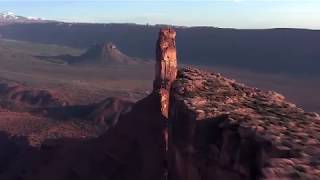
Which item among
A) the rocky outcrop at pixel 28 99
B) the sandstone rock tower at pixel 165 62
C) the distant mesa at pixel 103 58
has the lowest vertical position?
the distant mesa at pixel 103 58

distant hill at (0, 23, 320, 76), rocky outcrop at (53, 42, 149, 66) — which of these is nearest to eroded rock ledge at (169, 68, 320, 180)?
distant hill at (0, 23, 320, 76)

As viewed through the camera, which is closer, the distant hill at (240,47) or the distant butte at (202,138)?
the distant butte at (202,138)

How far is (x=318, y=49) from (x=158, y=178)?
262 ft

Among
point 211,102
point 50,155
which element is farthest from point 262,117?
point 50,155

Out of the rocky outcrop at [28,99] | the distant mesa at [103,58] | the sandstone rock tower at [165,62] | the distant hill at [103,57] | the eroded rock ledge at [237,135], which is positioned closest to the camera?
the eroded rock ledge at [237,135]

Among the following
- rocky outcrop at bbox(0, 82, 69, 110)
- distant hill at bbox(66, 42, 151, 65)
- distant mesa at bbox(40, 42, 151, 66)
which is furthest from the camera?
distant hill at bbox(66, 42, 151, 65)

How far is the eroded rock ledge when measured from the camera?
10336 millimetres

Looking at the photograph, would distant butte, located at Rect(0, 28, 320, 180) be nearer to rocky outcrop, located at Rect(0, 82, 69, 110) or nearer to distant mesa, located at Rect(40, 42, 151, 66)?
rocky outcrop, located at Rect(0, 82, 69, 110)

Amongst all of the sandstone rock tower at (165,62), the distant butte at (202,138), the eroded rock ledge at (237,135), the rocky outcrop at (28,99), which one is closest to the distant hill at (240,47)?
the rocky outcrop at (28,99)

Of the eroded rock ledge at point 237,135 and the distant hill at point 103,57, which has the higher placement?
the eroded rock ledge at point 237,135

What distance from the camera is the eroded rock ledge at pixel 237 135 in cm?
1034

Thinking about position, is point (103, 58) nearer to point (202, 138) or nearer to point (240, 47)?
point (240, 47)

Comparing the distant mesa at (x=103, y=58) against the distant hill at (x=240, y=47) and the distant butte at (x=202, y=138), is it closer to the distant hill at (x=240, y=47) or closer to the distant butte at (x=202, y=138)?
the distant hill at (x=240, y=47)

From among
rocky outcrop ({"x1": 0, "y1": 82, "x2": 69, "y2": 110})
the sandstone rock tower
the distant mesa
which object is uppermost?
the sandstone rock tower
